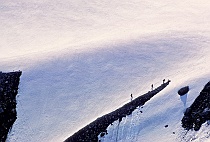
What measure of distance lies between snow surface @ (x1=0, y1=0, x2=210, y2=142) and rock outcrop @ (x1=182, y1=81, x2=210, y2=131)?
687mm

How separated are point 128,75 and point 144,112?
7182 mm

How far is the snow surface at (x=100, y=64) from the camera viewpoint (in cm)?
3086

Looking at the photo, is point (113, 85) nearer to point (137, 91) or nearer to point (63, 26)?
point (137, 91)

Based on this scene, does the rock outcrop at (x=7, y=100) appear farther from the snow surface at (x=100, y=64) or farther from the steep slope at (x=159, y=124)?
the steep slope at (x=159, y=124)

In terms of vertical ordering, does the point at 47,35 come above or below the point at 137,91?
above

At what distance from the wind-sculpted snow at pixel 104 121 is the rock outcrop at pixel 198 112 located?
14.7 ft

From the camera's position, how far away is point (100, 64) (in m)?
38.8

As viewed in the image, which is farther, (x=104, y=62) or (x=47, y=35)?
(x=47, y=35)

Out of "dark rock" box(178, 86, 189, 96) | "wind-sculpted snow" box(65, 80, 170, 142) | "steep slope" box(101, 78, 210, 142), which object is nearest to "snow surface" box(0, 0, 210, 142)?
"steep slope" box(101, 78, 210, 142)

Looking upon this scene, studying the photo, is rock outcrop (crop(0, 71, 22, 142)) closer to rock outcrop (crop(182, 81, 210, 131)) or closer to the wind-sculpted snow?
the wind-sculpted snow

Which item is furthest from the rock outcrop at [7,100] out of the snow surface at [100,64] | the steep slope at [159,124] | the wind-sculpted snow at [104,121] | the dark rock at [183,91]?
the dark rock at [183,91]

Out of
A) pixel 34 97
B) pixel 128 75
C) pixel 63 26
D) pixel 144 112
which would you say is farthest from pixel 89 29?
pixel 144 112

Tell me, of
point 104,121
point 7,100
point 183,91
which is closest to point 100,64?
point 104,121

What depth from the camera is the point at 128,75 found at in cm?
3697
